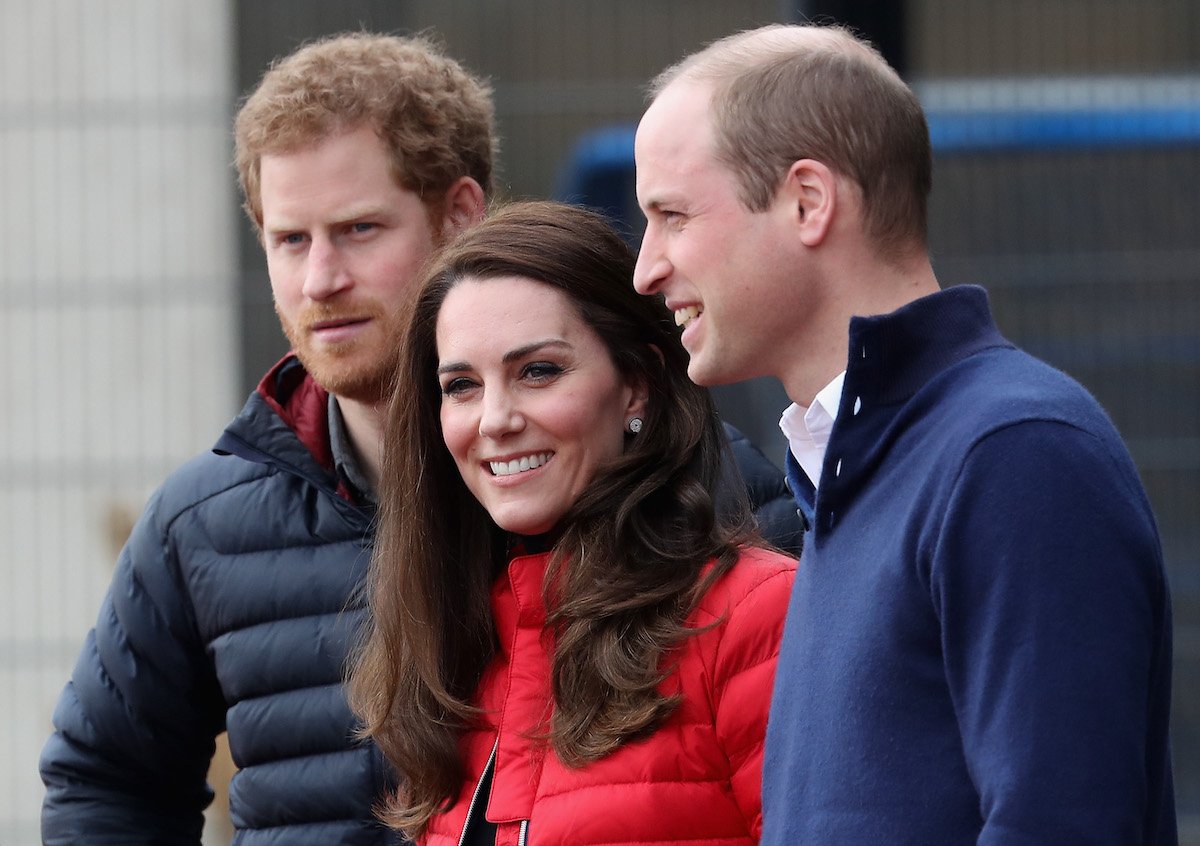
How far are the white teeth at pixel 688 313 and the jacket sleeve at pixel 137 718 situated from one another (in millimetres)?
1088

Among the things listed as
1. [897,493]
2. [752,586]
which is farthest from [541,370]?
[897,493]

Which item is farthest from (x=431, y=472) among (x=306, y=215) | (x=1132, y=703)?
(x=1132, y=703)

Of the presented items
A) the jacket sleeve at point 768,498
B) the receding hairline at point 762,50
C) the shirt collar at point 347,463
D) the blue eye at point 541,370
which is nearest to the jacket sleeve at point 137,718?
the shirt collar at point 347,463

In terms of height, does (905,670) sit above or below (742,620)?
above

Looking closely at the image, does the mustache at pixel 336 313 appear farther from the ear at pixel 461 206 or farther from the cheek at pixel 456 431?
the cheek at pixel 456 431

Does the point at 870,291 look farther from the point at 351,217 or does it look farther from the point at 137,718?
the point at 137,718

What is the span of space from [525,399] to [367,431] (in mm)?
484

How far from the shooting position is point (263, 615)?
2.65m

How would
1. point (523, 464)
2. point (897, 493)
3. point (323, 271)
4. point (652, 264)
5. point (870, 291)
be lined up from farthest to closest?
point (323, 271) < point (523, 464) < point (652, 264) < point (870, 291) < point (897, 493)

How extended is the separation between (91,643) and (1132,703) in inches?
74.6

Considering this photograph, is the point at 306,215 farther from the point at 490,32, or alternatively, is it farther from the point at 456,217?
the point at 490,32

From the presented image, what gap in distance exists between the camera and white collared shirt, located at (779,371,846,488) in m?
1.91

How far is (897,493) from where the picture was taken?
5.58 feet

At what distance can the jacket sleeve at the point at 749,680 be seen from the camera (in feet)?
7.06
